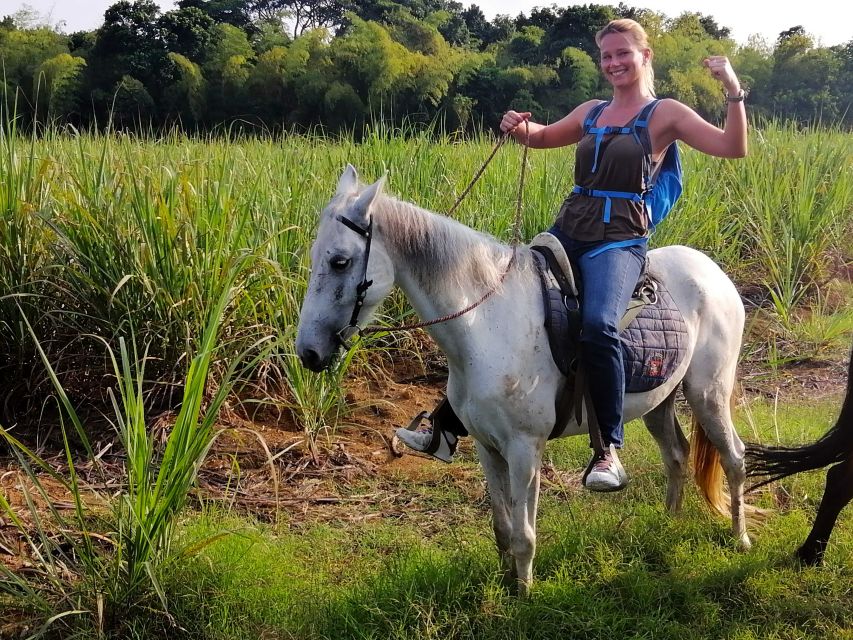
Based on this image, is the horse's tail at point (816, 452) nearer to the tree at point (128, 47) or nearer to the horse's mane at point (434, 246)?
the horse's mane at point (434, 246)

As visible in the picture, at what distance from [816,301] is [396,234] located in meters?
6.36

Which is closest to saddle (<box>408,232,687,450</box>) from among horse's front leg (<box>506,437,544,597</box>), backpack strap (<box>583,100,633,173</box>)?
horse's front leg (<box>506,437,544,597</box>)

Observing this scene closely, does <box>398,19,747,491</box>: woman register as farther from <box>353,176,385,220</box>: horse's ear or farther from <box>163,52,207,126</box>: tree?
<box>163,52,207,126</box>: tree

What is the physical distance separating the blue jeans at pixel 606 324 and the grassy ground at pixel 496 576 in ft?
2.22

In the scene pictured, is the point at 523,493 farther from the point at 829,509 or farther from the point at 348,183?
the point at 829,509

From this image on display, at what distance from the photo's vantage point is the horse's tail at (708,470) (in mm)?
3443

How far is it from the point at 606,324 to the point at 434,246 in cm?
71

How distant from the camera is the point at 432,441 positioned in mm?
2883

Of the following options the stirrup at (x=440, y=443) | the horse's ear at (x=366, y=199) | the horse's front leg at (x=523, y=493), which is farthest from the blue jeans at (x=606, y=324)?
the horse's ear at (x=366, y=199)

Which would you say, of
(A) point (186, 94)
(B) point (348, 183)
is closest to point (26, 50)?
(A) point (186, 94)

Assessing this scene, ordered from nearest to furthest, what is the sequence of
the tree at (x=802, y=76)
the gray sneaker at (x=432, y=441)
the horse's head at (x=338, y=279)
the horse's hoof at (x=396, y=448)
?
the horse's head at (x=338, y=279) < the gray sneaker at (x=432, y=441) < the horse's hoof at (x=396, y=448) < the tree at (x=802, y=76)

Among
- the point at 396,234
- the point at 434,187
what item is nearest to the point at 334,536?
the point at 396,234

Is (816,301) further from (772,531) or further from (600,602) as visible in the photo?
(600,602)

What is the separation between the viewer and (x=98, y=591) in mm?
2340
